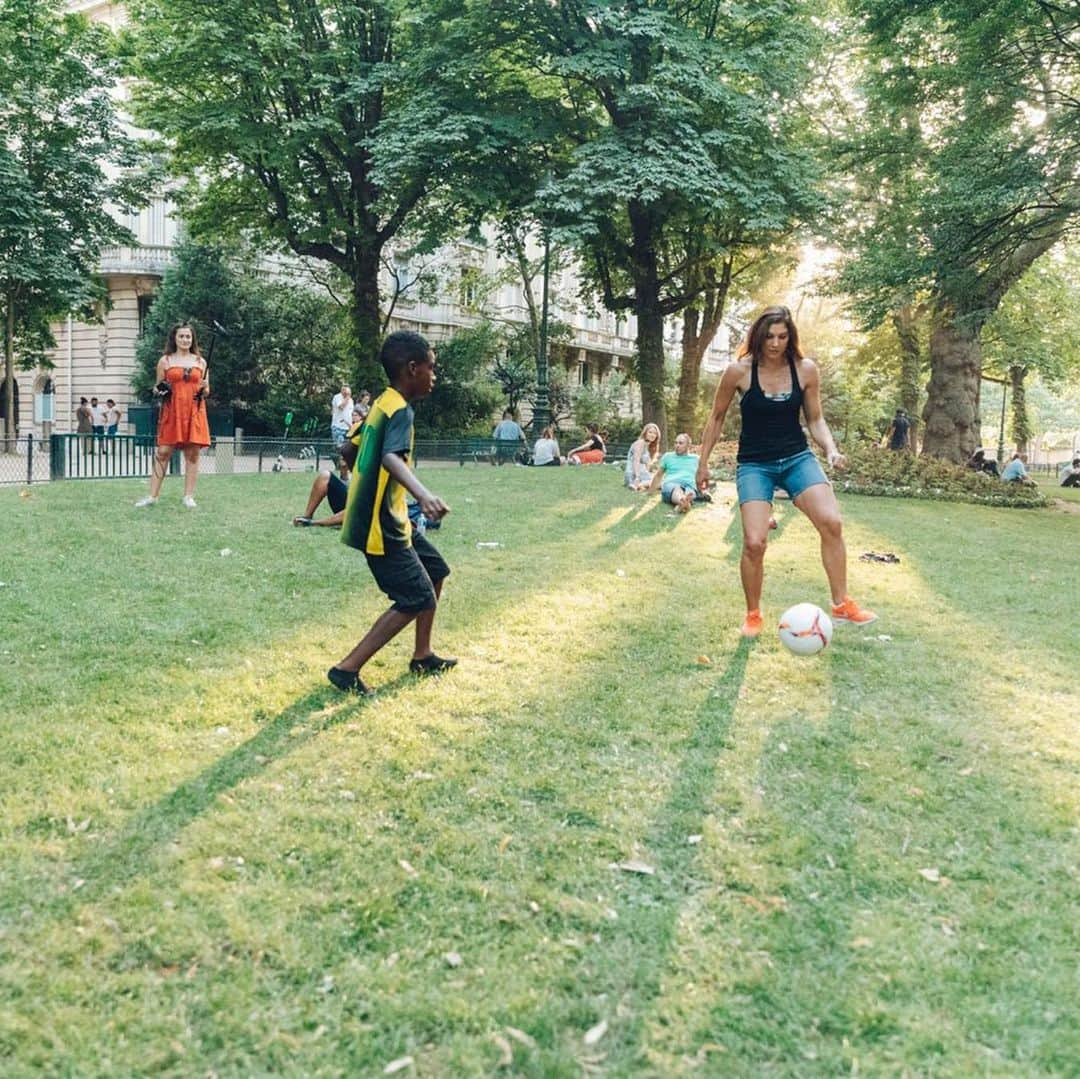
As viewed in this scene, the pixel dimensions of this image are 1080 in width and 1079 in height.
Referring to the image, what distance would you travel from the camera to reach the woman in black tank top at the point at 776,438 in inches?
230

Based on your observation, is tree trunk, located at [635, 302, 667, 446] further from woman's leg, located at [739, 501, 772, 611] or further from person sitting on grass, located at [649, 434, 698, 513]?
woman's leg, located at [739, 501, 772, 611]

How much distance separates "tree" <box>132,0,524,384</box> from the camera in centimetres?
2173

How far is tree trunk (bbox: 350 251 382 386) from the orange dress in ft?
53.8

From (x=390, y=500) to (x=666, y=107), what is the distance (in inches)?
752

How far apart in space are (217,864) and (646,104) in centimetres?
2151

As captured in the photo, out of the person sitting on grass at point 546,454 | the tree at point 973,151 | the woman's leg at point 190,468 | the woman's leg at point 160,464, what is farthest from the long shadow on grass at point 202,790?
the person sitting on grass at point 546,454

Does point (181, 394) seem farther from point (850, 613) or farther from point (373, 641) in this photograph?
point (850, 613)

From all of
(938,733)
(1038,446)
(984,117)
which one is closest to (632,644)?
(938,733)

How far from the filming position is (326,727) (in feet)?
13.8

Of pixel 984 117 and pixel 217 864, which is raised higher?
pixel 984 117

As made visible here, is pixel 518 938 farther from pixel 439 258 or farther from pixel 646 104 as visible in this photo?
pixel 439 258

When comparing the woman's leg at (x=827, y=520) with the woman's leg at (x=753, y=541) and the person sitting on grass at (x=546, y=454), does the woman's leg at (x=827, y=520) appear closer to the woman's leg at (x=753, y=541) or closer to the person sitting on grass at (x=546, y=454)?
the woman's leg at (x=753, y=541)

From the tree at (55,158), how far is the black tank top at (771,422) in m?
24.4

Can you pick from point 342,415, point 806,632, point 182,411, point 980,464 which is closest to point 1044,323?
point 980,464
